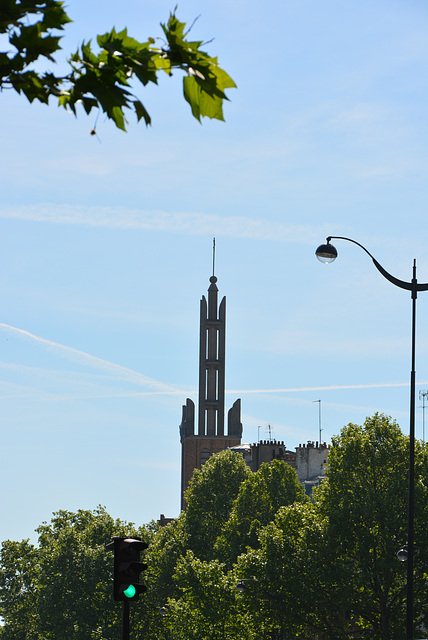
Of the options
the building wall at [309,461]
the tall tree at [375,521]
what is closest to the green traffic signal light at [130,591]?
the tall tree at [375,521]

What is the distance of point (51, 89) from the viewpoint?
5383 mm

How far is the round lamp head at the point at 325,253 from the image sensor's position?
2248 centimetres

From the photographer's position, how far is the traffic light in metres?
13.5

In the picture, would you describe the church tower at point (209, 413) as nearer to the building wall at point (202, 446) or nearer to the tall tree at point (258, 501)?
the building wall at point (202, 446)

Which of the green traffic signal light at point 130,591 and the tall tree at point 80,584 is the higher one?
the green traffic signal light at point 130,591

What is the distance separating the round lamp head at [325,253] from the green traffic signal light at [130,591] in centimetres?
1070

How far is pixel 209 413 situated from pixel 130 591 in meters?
101

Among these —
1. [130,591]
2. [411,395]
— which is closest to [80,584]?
[411,395]

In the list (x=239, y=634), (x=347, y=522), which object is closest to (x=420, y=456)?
(x=347, y=522)

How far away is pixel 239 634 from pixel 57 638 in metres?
23.3

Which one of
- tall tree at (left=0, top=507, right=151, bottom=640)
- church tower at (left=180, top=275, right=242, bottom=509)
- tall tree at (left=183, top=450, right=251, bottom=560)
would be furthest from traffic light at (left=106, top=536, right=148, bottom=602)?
church tower at (left=180, top=275, right=242, bottom=509)

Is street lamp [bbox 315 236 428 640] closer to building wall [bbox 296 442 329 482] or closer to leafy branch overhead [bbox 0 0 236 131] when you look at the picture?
leafy branch overhead [bbox 0 0 236 131]

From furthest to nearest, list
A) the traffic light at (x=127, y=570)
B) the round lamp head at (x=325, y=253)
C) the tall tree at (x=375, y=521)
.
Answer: the tall tree at (x=375, y=521)
the round lamp head at (x=325, y=253)
the traffic light at (x=127, y=570)

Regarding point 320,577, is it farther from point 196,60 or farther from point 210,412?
point 210,412
